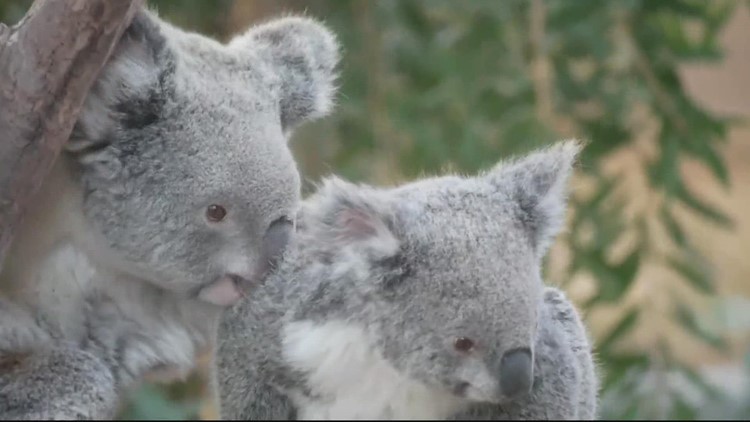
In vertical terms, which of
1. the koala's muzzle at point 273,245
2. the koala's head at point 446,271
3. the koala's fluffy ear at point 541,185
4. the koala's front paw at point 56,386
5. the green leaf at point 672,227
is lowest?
the koala's front paw at point 56,386

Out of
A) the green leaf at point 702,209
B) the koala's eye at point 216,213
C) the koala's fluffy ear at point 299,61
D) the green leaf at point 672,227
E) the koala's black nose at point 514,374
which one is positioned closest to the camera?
the koala's black nose at point 514,374

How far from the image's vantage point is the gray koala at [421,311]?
42.2 inches

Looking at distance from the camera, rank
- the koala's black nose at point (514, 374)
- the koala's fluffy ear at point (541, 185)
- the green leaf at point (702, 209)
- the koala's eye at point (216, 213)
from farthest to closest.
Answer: the green leaf at point (702, 209) → the koala's eye at point (216, 213) → the koala's fluffy ear at point (541, 185) → the koala's black nose at point (514, 374)

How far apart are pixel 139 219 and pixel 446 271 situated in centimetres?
41

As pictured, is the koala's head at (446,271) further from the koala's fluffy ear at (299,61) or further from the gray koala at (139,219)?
the koala's fluffy ear at (299,61)

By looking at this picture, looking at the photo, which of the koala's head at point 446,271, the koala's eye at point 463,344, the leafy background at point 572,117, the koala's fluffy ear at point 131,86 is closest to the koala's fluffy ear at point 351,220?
the koala's head at point 446,271

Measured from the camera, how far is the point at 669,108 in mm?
2627

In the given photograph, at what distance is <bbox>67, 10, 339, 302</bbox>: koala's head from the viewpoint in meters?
1.29

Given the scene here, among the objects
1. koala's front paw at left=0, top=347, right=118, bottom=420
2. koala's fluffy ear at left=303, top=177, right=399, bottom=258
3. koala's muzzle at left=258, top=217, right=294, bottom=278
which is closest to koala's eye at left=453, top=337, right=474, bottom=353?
koala's fluffy ear at left=303, top=177, right=399, bottom=258

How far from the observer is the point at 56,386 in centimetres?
128

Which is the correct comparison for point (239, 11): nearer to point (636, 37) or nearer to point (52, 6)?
point (636, 37)

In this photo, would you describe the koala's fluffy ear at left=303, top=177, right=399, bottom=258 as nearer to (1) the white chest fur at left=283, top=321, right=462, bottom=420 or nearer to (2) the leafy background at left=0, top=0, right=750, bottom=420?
(1) the white chest fur at left=283, top=321, right=462, bottom=420

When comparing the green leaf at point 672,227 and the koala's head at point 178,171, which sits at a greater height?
the green leaf at point 672,227

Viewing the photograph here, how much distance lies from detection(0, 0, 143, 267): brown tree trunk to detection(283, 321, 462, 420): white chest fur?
1.32 ft
